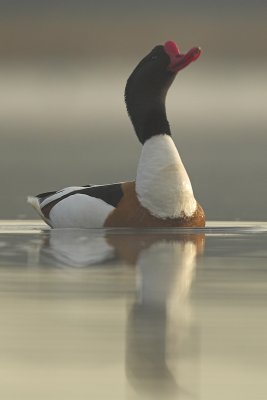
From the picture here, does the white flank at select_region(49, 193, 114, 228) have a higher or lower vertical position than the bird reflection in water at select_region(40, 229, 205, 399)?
higher

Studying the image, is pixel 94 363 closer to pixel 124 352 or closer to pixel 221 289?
pixel 124 352

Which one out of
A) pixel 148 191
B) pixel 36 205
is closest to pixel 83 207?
pixel 148 191

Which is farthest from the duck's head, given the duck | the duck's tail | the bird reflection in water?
the bird reflection in water

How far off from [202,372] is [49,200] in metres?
4.54

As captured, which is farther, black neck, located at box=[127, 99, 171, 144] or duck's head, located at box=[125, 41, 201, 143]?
duck's head, located at box=[125, 41, 201, 143]

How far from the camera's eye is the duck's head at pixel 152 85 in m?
7.67

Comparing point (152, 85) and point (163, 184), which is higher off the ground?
point (152, 85)

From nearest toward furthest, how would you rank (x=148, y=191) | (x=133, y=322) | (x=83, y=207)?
1. (x=133, y=322)
2. (x=148, y=191)
3. (x=83, y=207)

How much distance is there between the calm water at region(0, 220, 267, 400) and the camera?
3.08 m

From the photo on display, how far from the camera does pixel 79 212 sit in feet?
23.5

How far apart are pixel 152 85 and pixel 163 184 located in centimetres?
83

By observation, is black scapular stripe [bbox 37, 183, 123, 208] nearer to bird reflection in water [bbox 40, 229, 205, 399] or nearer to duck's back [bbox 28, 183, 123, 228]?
duck's back [bbox 28, 183, 123, 228]

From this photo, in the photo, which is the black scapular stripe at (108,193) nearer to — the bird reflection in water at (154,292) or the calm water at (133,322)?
the bird reflection in water at (154,292)

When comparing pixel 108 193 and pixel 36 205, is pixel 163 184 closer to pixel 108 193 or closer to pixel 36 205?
pixel 108 193
